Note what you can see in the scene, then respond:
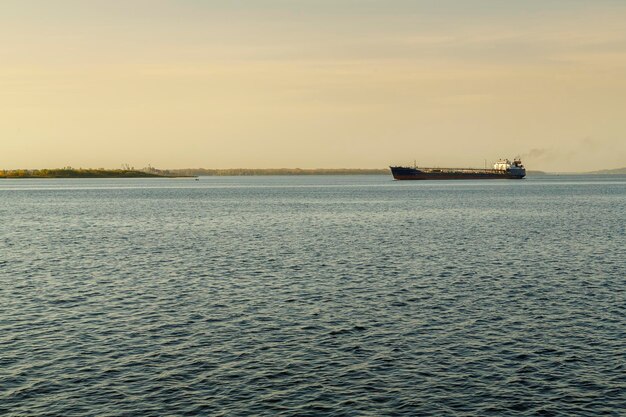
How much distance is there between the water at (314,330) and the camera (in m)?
23.1

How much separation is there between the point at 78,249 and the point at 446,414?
57507mm

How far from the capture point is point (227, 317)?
35906 millimetres

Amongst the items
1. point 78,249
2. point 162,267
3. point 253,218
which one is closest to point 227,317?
point 162,267

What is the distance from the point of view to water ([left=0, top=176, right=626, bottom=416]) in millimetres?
23109

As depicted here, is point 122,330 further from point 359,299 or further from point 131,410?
point 359,299

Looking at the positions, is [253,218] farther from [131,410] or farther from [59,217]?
[131,410]

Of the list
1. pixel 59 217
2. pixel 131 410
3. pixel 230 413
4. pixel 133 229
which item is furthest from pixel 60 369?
pixel 59 217

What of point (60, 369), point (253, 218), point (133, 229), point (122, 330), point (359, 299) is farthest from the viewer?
point (253, 218)

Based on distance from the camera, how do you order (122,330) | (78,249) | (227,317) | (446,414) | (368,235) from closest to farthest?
(446,414), (122,330), (227,317), (78,249), (368,235)

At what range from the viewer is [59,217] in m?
123

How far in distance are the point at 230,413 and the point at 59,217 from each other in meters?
111

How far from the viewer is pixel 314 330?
108ft

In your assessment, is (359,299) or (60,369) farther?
(359,299)

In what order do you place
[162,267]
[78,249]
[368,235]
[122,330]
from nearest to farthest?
[122,330] → [162,267] → [78,249] → [368,235]
